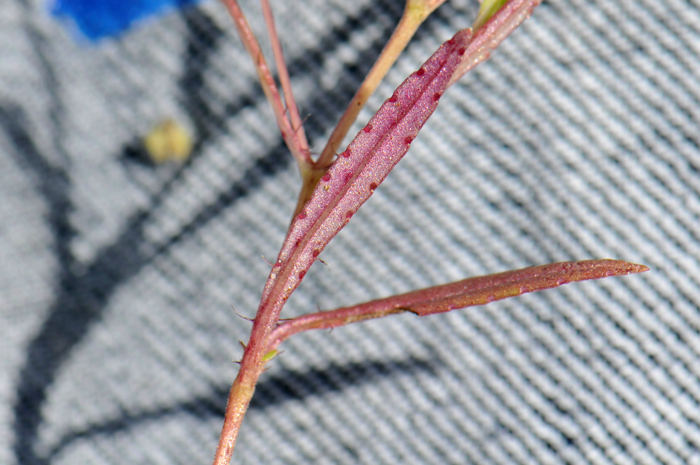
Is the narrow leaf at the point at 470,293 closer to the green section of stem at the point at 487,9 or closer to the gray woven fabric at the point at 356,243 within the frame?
the green section of stem at the point at 487,9

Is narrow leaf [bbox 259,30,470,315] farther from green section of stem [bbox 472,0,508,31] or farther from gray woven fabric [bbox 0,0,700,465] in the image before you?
gray woven fabric [bbox 0,0,700,465]

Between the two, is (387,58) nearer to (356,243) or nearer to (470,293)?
(470,293)

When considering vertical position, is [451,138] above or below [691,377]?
above

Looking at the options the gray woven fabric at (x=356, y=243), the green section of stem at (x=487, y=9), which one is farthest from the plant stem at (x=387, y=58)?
the gray woven fabric at (x=356, y=243)

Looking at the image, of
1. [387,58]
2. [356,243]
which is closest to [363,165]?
[387,58]

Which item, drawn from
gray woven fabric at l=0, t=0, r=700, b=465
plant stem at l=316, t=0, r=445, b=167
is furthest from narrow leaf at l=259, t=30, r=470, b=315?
gray woven fabric at l=0, t=0, r=700, b=465

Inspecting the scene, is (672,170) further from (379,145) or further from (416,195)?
(379,145)

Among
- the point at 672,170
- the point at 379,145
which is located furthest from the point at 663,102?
the point at 379,145

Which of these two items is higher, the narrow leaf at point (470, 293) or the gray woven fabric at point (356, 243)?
the gray woven fabric at point (356, 243)
